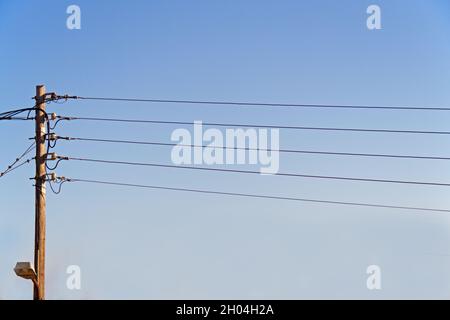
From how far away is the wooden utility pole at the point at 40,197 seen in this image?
23359 mm

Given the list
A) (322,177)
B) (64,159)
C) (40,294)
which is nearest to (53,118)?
(64,159)

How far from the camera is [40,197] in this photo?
24328mm

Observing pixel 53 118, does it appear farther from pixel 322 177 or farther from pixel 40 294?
pixel 322 177

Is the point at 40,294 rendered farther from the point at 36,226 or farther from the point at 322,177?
the point at 322,177

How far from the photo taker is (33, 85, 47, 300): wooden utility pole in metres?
23.4
